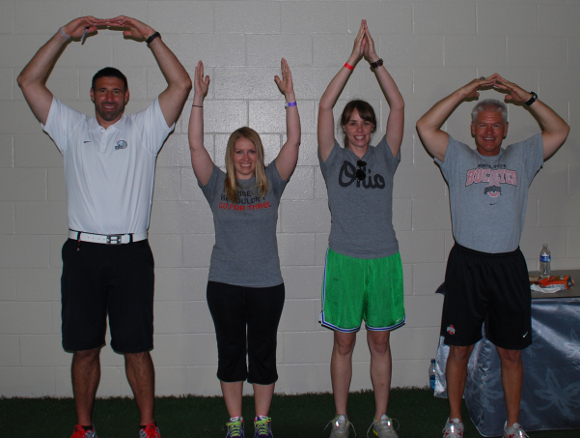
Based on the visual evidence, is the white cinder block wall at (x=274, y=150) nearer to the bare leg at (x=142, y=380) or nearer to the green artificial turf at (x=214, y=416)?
the green artificial turf at (x=214, y=416)

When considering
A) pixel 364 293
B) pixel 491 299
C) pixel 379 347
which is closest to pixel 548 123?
pixel 491 299

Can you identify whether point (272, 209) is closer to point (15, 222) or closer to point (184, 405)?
point (184, 405)

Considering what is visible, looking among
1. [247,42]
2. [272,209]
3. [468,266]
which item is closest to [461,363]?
[468,266]

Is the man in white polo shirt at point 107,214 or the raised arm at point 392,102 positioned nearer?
the man in white polo shirt at point 107,214

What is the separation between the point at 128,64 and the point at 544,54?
8.63ft

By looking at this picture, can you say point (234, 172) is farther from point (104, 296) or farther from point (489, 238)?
point (489, 238)

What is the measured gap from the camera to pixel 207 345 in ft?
10.4

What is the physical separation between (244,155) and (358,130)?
638 millimetres

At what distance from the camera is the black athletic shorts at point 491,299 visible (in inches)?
100

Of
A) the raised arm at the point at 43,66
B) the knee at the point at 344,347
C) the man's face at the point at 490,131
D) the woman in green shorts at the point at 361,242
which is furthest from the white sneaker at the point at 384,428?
the raised arm at the point at 43,66

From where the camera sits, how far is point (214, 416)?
2.93 m

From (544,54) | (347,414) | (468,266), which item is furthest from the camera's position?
(544,54)

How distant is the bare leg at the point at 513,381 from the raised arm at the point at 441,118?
1123 mm

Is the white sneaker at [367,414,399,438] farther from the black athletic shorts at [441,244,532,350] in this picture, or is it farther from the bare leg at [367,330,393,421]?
the black athletic shorts at [441,244,532,350]
